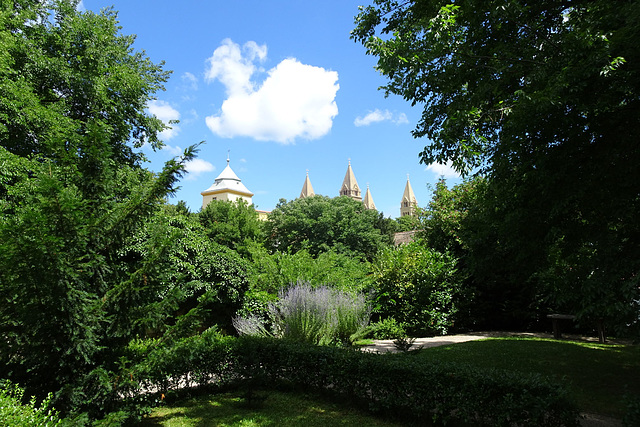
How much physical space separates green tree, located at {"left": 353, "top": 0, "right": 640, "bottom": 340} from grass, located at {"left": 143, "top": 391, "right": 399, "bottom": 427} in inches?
139

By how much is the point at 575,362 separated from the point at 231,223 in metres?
28.7

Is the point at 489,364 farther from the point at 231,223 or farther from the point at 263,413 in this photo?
the point at 231,223

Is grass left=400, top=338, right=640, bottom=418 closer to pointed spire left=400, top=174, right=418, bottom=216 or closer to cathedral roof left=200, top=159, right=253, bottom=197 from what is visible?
cathedral roof left=200, top=159, right=253, bottom=197

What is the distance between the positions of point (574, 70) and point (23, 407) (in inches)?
256

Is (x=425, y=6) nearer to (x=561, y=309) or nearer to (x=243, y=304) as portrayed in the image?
(x=243, y=304)

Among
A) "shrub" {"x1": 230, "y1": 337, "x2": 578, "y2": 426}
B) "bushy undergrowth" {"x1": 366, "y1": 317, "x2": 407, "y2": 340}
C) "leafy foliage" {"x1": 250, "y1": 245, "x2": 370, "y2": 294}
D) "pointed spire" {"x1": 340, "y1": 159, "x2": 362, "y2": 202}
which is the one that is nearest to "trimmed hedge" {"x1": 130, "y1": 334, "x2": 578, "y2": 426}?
"shrub" {"x1": 230, "y1": 337, "x2": 578, "y2": 426}

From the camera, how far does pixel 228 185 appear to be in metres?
64.6

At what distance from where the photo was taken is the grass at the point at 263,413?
200 inches

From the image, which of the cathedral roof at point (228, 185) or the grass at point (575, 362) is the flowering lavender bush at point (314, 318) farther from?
the cathedral roof at point (228, 185)

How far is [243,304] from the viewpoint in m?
12.2

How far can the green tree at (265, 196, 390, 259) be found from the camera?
30.1 metres

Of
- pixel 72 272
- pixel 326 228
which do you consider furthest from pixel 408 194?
pixel 72 272

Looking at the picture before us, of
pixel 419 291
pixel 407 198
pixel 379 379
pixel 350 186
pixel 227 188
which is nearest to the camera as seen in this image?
pixel 379 379

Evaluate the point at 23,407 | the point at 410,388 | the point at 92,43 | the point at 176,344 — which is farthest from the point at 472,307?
the point at 92,43
